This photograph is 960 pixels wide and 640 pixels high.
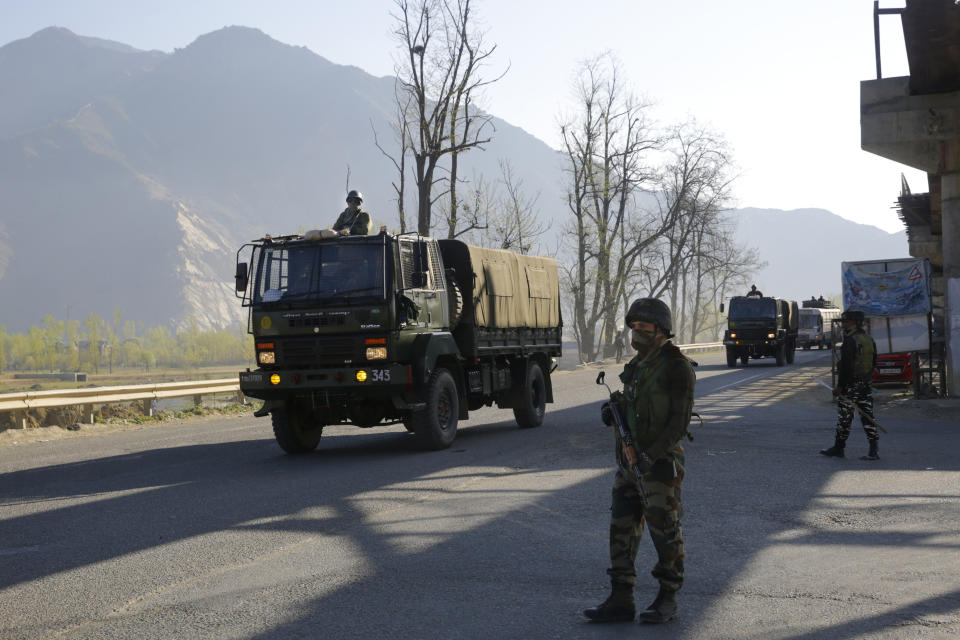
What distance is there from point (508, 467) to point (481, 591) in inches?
226

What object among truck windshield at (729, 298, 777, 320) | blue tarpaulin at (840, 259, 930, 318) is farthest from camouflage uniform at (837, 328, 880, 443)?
truck windshield at (729, 298, 777, 320)

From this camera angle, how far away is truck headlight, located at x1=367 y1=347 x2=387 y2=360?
12273 millimetres

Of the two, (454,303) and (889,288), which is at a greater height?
(889,288)

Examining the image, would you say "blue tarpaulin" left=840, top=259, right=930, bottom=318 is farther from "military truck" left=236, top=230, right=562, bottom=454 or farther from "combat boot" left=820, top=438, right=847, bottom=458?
"military truck" left=236, top=230, right=562, bottom=454

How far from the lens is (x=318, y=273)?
12.7 m

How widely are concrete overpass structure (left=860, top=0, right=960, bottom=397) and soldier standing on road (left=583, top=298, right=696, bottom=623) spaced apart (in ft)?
43.6

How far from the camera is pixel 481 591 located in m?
5.82

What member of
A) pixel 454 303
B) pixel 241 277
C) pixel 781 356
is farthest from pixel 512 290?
pixel 781 356

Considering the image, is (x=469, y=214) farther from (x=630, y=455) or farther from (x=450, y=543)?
(x=630, y=455)

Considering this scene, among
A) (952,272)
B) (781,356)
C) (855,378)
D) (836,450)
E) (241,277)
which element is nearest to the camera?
(855,378)

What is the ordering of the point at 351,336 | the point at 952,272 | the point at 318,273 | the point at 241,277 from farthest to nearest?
the point at 952,272
the point at 318,273
the point at 241,277
the point at 351,336

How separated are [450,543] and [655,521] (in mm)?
2620

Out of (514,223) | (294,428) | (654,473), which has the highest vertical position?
(514,223)

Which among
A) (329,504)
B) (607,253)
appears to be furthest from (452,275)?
(607,253)
